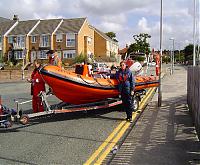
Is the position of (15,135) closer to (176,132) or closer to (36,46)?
(176,132)

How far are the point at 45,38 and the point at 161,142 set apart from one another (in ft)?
200

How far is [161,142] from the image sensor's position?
7352 millimetres

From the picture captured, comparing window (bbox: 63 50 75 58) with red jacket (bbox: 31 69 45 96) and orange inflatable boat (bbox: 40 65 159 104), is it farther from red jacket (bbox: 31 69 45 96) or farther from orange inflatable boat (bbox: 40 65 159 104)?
red jacket (bbox: 31 69 45 96)

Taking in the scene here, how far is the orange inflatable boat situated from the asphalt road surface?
0.68m

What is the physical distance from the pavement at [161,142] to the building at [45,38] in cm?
5353

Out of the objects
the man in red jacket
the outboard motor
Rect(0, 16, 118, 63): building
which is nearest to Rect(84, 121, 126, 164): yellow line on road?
the man in red jacket

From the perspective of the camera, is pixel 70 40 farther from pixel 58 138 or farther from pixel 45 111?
pixel 58 138

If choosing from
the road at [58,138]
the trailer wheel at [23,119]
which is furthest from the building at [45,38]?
the trailer wheel at [23,119]

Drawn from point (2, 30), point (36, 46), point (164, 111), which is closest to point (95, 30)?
point (36, 46)

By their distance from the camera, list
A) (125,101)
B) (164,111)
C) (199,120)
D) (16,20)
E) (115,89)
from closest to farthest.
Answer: (199,120) < (125,101) < (115,89) < (164,111) < (16,20)

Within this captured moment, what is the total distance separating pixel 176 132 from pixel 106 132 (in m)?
1.75

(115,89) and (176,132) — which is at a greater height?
(115,89)

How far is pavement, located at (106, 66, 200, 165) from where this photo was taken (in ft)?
20.2

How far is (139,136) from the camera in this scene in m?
7.95
